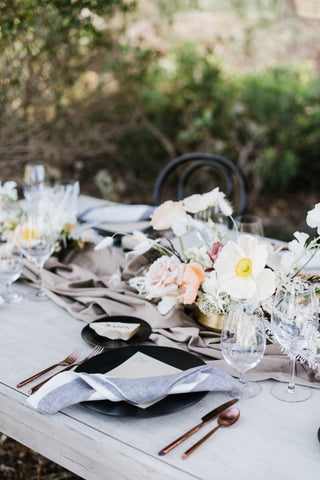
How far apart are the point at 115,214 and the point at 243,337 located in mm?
1247

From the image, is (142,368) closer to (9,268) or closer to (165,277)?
(165,277)

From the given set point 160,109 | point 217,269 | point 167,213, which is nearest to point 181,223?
point 167,213

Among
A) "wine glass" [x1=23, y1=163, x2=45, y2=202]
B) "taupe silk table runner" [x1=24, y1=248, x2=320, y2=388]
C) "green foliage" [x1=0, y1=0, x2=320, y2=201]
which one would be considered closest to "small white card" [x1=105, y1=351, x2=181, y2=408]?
"taupe silk table runner" [x1=24, y1=248, x2=320, y2=388]

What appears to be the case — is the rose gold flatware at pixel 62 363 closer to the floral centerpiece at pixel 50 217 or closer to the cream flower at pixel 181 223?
the cream flower at pixel 181 223

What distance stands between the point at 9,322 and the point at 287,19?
227 inches

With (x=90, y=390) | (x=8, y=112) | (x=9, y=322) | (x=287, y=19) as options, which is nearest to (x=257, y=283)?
(x=90, y=390)

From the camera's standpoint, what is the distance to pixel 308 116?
17.0 ft

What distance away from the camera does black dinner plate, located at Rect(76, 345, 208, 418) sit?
110 cm

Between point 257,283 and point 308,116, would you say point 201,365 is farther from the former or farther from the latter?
point 308,116

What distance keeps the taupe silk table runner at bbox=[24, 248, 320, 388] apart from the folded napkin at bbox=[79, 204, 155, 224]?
1.26 ft

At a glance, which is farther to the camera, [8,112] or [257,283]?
[8,112]

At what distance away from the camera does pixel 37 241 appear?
1688 millimetres

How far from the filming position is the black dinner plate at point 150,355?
110 cm

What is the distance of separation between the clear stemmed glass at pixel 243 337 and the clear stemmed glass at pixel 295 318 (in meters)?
0.05
